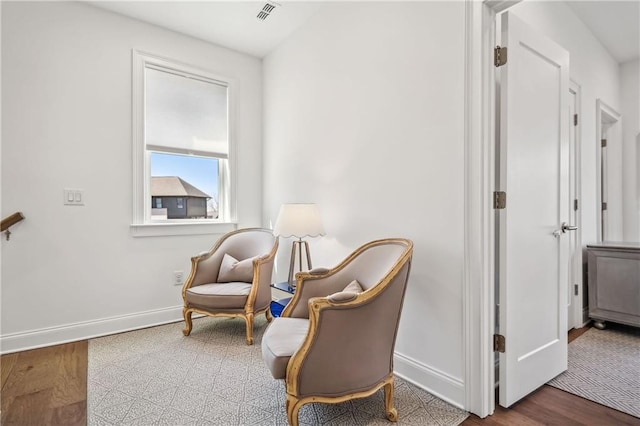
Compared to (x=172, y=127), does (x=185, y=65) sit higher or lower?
higher

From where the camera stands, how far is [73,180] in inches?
108

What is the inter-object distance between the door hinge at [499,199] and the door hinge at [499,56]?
0.68 meters

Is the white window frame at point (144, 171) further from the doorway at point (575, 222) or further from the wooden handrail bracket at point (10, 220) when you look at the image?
the doorway at point (575, 222)

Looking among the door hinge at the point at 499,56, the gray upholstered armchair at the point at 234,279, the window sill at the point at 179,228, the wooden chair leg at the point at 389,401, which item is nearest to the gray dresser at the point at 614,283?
the door hinge at the point at 499,56

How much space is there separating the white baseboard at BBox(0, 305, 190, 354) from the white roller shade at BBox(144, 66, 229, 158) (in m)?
1.60

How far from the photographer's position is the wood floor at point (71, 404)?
1625 mm

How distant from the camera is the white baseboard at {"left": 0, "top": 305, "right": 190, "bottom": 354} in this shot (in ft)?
8.19

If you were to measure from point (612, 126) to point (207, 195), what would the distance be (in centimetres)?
463

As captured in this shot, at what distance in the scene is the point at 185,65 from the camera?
3.29 m

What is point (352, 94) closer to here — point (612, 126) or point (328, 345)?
point (328, 345)

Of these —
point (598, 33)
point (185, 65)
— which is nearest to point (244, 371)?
point (185, 65)

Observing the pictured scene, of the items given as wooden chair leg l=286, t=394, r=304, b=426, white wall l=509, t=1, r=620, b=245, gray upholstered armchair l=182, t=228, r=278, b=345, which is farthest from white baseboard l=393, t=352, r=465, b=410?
white wall l=509, t=1, r=620, b=245

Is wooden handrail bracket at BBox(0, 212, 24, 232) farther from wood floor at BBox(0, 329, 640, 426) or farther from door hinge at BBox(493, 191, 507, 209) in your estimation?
door hinge at BBox(493, 191, 507, 209)

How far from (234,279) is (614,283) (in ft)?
10.9
